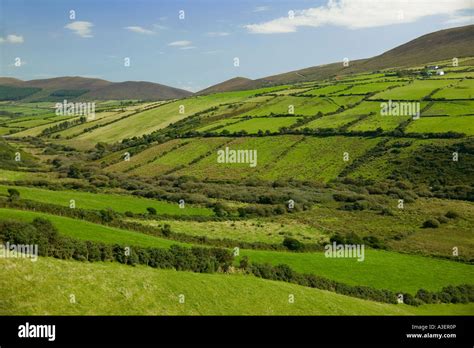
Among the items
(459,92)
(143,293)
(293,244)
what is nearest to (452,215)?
(293,244)

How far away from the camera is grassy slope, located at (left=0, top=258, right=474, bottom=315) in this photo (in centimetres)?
2239

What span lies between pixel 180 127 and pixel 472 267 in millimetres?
105474

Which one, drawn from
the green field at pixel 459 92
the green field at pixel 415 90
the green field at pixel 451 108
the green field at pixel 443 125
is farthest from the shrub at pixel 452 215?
the green field at pixel 415 90

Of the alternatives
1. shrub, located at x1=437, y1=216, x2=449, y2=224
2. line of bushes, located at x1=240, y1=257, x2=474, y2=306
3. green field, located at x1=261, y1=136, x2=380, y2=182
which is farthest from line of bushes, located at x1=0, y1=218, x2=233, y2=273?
green field, located at x1=261, y1=136, x2=380, y2=182

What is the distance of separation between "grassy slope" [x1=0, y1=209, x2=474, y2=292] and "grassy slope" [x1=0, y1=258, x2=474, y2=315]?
6.34m

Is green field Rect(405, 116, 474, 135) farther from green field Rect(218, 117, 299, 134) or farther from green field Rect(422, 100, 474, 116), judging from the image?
green field Rect(218, 117, 299, 134)

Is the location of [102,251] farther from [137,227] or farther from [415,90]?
[415,90]

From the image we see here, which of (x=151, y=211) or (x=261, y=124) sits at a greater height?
(x=261, y=124)

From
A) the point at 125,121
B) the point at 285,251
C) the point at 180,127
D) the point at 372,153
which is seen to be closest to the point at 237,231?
the point at 285,251

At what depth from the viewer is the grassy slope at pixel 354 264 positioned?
35062 mm

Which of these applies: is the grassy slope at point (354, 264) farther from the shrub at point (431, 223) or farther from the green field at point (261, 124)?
the green field at point (261, 124)

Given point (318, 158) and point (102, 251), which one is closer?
point (102, 251)

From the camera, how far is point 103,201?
58.1 m

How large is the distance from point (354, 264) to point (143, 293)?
2279 centimetres
